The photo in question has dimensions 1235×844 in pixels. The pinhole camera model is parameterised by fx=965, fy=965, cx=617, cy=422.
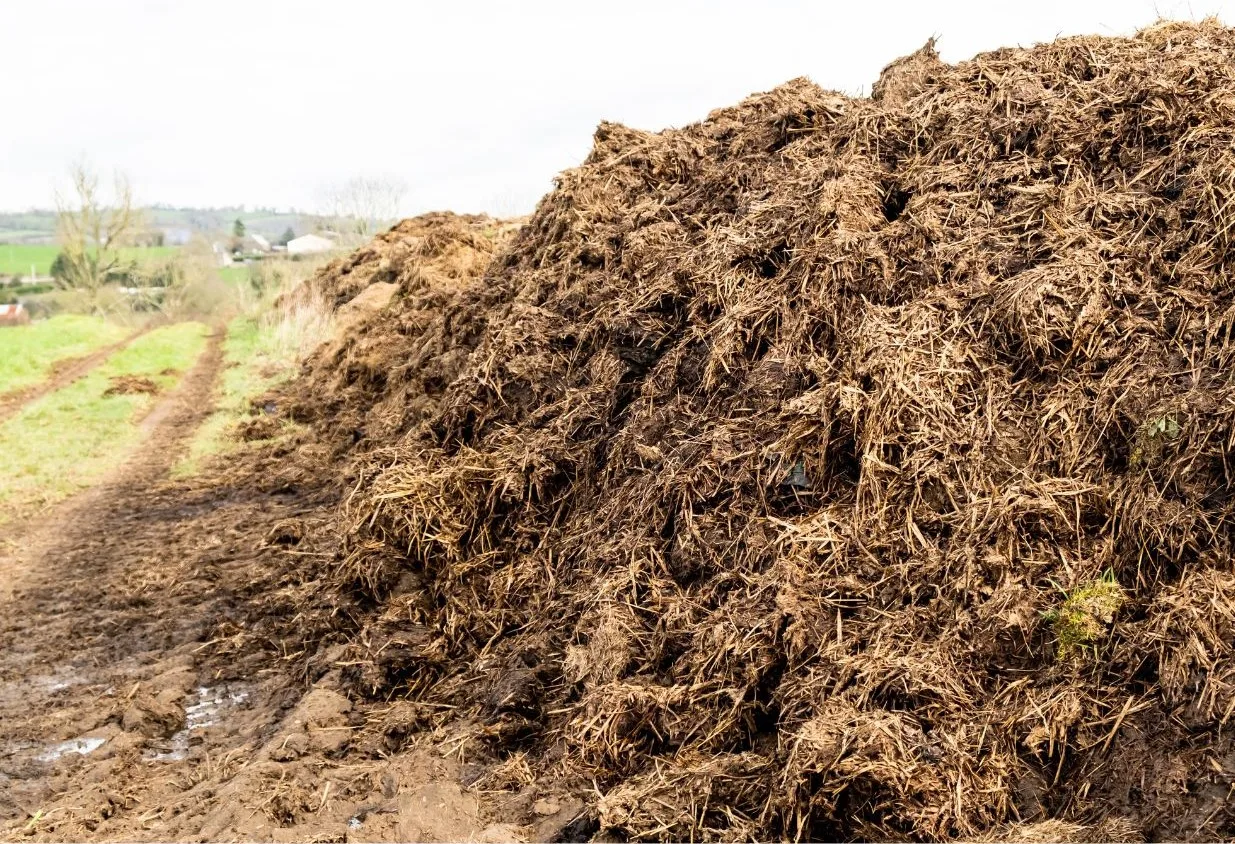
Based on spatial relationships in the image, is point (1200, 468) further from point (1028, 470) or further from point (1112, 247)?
point (1112, 247)

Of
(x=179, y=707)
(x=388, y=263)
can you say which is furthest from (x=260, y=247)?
(x=179, y=707)

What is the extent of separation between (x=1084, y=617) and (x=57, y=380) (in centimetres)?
2051

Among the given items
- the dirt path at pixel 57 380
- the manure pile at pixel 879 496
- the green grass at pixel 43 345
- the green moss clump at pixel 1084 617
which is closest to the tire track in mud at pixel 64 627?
the manure pile at pixel 879 496

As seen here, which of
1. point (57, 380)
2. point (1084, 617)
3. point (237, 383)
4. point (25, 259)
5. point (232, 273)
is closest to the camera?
Answer: point (1084, 617)

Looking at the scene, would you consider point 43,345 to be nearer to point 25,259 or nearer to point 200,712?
point 200,712

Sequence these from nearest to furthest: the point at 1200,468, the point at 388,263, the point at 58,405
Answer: the point at 1200,468
the point at 58,405
the point at 388,263

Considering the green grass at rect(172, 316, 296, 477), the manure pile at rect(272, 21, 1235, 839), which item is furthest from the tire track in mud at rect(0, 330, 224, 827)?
the manure pile at rect(272, 21, 1235, 839)

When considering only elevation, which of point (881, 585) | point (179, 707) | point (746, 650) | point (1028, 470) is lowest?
point (179, 707)

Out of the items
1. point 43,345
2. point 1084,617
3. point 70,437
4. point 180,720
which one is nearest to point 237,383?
point 70,437

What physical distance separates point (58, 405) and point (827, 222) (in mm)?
14619

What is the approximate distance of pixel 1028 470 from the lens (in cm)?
415

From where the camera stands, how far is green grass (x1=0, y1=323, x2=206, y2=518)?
1083 cm

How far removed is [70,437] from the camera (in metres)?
13.4

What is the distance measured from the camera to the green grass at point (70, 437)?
1083cm
